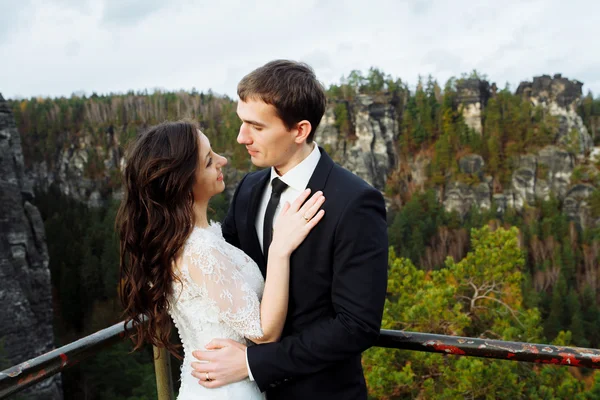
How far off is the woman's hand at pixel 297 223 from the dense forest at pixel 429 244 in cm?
101

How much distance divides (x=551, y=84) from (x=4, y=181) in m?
68.3

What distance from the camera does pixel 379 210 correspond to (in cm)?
192

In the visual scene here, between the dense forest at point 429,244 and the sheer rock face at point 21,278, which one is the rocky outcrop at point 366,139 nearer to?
the dense forest at point 429,244

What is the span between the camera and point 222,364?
6.41 ft

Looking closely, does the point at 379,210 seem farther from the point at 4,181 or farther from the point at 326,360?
the point at 4,181

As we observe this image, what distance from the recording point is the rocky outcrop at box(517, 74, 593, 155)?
2749 inches

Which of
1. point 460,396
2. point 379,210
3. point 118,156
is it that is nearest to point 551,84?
point 118,156

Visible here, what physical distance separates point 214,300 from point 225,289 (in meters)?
0.06

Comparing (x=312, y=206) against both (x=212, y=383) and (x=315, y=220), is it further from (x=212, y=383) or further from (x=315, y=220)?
(x=212, y=383)

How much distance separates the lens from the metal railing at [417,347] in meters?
1.84

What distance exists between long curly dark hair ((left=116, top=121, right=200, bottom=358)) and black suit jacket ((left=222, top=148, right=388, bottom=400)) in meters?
0.41

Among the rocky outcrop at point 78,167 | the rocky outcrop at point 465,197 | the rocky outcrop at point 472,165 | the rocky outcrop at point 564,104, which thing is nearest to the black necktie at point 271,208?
the rocky outcrop at point 465,197

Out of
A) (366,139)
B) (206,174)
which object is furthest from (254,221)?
(366,139)

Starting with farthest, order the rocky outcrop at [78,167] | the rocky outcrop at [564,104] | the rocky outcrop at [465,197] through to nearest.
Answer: the rocky outcrop at [78,167] < the rocky outcrop at [564,104] < the rocky outcrop at [465,197]
